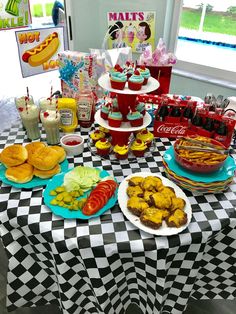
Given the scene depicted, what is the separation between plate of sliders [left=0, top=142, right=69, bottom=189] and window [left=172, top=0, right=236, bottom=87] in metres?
1.60

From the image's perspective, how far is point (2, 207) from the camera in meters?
0.85

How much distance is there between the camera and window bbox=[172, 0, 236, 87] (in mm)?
2025

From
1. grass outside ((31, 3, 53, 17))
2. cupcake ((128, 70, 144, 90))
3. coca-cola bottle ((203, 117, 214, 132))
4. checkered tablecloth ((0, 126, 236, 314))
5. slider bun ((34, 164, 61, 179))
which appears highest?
grass outside ((31, 3, 53, 17))

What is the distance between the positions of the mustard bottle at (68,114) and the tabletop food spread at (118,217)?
4.0 inches

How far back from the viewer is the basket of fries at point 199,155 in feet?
2.98

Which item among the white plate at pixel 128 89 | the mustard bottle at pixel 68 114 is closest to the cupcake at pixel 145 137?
the white plate at pixel 128 89

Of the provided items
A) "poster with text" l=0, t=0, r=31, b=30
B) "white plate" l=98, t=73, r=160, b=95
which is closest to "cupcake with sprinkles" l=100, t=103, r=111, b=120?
"white plate" l=98, t=73, r=160, b=95

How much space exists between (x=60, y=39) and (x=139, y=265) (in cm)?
169

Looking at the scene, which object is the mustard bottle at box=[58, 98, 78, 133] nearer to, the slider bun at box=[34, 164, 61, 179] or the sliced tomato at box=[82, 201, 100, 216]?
the slider bun at box=[34, 164, 61, 179]

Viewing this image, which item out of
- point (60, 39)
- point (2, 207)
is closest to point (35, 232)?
point (2, 207)

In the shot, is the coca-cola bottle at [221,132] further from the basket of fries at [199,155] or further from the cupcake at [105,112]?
the cupcake at [105,112]

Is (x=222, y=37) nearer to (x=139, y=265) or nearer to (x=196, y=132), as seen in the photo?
(x=196, y=132)

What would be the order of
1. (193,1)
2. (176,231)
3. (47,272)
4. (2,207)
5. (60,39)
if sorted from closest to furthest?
1. (176,231)
2. (2,207)
3. (47,272)
4. (60,39)
5. (193,1)

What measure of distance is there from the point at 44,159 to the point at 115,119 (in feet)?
1.02
